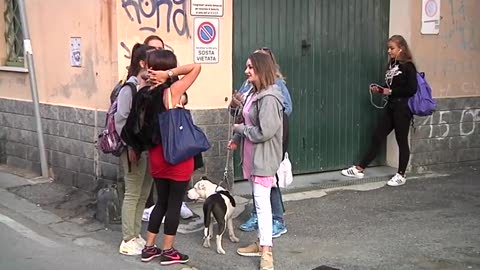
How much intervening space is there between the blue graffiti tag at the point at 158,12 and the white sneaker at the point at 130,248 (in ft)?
8.11

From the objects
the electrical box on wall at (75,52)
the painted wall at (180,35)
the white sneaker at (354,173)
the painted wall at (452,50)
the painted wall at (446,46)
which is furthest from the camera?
the painted wall at (452,50)

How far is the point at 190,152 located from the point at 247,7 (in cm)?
322

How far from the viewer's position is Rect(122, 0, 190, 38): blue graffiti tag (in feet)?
24.2

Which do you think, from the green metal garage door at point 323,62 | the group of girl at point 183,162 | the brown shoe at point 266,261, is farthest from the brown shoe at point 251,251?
the green metal garage door at point 323,62

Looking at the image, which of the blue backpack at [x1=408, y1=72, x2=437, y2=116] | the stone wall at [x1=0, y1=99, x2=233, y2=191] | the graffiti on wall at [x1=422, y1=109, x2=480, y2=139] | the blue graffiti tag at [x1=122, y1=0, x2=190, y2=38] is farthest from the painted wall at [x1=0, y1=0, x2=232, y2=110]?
the graffiti on wall at [x1=422, y1=109, x2=480, y2=139]

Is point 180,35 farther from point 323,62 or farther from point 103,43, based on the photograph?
point 323,62

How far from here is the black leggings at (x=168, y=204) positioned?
5.60 metres

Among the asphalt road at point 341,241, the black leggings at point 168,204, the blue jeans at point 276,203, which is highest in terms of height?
the black leggings at point 168,204

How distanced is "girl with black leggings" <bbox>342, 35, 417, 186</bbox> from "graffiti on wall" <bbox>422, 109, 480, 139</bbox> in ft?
2.82

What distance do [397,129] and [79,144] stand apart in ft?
12.9

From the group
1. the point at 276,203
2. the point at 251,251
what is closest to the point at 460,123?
the point at 276,203

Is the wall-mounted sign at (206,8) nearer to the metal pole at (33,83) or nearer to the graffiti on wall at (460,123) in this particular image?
the metal pole at (33,83)

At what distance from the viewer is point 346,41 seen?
29.8ft

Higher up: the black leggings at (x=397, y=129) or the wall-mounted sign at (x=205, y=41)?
the wall-mounted sign at (x=205, y=41)
